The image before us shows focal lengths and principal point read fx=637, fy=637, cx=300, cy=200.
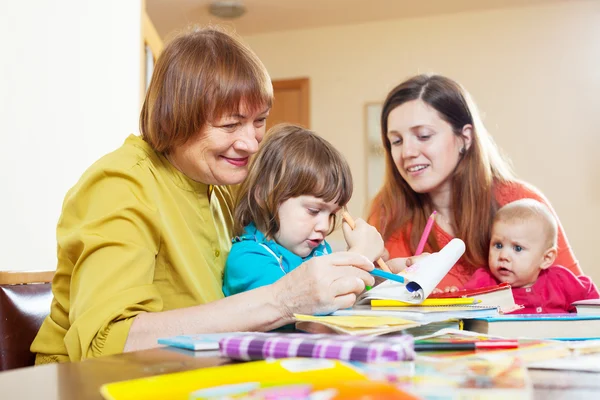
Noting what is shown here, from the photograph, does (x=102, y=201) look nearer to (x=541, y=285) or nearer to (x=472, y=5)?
(x=541, y=285)

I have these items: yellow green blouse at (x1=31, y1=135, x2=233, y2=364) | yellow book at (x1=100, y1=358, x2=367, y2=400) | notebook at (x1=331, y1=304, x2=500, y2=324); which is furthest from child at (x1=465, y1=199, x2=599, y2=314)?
yellow book at (x1=100, y1=358, x2=367, y2=400)

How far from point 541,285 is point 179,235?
101 centimetres

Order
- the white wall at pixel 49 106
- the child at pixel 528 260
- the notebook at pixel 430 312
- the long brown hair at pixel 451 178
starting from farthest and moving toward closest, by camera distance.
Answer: the long brown hair at pixel 451 178 → the white wall at pixel 49 106 → the child at pixel 528 260 → the notebook at pixel 430 312

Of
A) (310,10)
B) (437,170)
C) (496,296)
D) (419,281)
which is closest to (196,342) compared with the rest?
(419,281)

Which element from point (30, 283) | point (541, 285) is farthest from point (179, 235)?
point (541, 285)

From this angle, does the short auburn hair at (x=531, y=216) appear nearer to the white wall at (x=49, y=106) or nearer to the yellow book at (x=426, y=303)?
the yellow book at (x=426, y=303)

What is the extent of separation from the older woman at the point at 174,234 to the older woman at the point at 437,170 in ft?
2.79

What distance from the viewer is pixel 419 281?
106cm

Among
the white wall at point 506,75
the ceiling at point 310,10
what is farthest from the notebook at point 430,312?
the ceiling at point 310,10

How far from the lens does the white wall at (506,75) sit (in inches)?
199

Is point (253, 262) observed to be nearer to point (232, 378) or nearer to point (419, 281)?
point (419, 281)

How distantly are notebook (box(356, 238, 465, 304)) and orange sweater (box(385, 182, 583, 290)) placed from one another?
29.6 inches

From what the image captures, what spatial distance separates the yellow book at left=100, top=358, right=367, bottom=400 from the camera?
19.5 inches

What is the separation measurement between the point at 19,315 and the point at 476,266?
1309 mm
